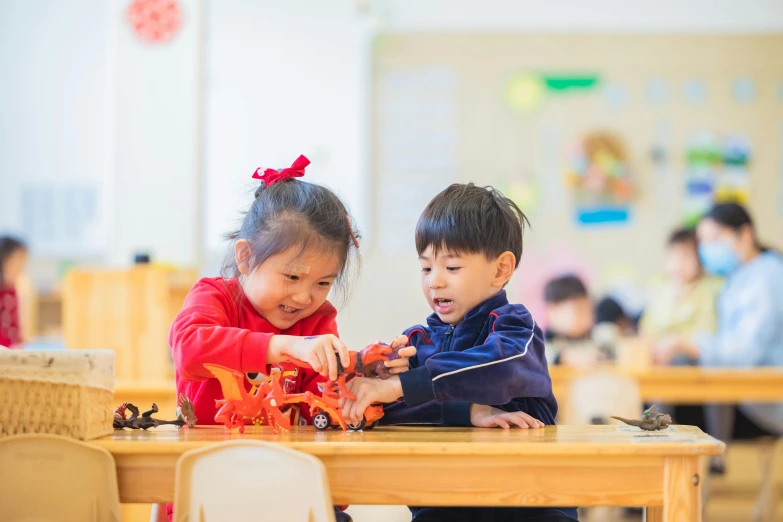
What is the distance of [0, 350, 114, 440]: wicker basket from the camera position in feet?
4.57

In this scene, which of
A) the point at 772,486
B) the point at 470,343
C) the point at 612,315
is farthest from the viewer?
the point at 612,315

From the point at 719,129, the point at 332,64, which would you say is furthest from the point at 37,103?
the point at 719,129

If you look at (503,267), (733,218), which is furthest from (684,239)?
(503,267)

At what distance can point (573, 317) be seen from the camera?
4543 millimetres

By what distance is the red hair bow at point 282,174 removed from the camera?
1.85 m

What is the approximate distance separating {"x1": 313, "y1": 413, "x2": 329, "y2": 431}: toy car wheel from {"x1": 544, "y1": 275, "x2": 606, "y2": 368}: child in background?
9.58 feet

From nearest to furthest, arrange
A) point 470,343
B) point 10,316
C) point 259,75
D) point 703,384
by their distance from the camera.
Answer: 1. point 470,343
2. point 703,384
3. point 10,316
4. point 259,75

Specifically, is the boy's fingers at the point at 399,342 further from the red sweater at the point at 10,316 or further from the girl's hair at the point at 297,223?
the red sweater at the point at 10,316

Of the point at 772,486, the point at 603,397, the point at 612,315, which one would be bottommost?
the point at 772,486

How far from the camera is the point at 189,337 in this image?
1.60 m

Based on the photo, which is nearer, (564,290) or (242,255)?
(242,255)

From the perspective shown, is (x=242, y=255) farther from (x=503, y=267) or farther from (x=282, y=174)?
(x=503, y=267)

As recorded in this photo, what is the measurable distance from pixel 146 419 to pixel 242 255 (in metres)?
0.39

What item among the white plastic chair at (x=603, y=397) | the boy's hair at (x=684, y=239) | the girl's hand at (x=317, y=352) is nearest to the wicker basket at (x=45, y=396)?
the girl's hand at (x=317, y=352)
